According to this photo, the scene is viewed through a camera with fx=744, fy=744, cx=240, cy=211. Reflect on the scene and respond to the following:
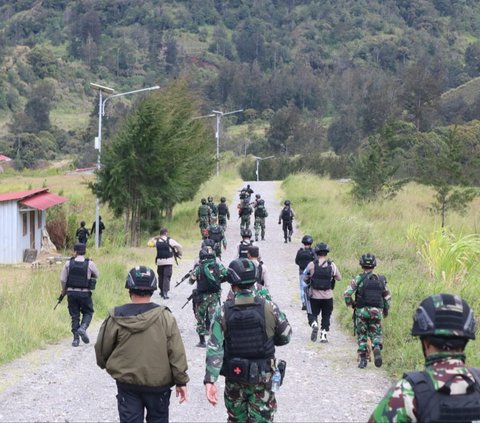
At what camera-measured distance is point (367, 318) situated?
31.1ft

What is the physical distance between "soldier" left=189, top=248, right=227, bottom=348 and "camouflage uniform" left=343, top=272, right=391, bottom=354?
1.97 metres

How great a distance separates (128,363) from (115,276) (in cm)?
1130

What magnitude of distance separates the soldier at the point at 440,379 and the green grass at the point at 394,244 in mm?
5489

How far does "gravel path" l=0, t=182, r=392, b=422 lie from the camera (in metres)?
7.78

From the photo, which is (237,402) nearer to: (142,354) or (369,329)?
(142,354)

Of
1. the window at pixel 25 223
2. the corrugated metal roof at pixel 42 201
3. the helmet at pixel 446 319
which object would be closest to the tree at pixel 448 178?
the corrugated metal roof at pixel 42 201

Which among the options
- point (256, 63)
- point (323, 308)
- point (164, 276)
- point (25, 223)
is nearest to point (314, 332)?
point (323, 308)

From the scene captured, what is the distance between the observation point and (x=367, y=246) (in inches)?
811

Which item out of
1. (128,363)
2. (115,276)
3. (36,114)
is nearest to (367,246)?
(115,276)

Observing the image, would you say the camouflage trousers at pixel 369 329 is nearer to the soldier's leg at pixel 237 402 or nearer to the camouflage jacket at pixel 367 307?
the camouflage jacket at pixel 367 307

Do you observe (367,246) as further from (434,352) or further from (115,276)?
(434,352)

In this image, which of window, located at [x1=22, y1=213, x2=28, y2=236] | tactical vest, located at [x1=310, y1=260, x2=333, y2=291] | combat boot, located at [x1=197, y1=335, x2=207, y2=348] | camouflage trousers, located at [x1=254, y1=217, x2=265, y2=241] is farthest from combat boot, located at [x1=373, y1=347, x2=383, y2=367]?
window, located at [x1=22, y1=213, x2=28, y2=236]

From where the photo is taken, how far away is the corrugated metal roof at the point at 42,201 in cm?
2565

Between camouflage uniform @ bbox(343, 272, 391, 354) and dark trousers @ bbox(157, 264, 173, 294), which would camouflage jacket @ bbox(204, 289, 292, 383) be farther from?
dark trousers @ bbox(157, 264, 173, 294)
